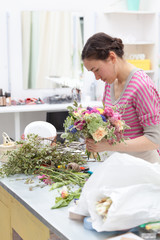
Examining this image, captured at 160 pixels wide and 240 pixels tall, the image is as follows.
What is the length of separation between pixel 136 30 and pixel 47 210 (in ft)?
15.2

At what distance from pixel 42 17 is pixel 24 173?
3487mm

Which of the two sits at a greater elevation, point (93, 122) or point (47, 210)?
point (93, 122)

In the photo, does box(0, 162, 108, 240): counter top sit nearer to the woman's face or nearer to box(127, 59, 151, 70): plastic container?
the woman's face

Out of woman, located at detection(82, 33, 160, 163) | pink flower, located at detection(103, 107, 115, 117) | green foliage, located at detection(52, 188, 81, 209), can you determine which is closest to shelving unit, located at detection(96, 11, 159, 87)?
woman, located at detection(82, 33, 160, 163)

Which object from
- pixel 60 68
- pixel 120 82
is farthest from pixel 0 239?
pixel 60 68

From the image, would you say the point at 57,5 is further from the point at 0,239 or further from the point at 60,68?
the point at 0,239

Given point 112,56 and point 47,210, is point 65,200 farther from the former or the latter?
point 112,56

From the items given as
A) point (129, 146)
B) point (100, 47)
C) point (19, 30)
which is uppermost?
point (19, 30)

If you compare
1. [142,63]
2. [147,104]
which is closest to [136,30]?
[142,63]

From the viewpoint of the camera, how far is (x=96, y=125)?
192 centimetres

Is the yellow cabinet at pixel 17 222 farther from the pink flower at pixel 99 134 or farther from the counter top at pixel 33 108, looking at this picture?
the counter top at pixel 33 108

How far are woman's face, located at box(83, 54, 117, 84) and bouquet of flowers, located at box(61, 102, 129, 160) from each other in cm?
31

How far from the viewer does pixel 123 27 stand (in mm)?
5812

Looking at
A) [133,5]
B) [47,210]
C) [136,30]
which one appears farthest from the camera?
[136,30]
